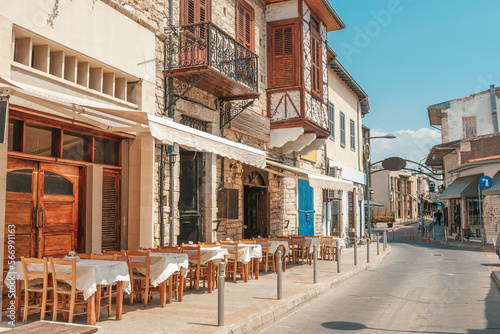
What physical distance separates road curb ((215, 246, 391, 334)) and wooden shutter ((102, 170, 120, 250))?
12.5ft

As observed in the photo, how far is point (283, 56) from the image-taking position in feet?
52.3

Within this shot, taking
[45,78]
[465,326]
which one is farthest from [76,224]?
[465,326]

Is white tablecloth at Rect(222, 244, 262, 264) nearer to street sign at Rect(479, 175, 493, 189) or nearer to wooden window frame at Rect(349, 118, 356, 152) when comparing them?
street sign at Rect(479, 175, 493, 189)

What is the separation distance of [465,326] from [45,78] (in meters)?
7.49

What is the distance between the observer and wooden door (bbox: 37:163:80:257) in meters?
8.02

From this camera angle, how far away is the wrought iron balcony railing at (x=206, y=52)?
10.5 metres

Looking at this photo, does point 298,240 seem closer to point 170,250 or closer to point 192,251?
point 192,251

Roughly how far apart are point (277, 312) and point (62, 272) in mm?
3265

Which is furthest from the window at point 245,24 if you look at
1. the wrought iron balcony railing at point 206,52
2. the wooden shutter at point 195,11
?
the wrought iron balcony railing at point 206,52

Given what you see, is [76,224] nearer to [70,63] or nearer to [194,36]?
[70,63]

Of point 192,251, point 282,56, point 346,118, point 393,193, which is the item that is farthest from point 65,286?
point 393,193

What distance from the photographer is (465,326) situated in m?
6.66

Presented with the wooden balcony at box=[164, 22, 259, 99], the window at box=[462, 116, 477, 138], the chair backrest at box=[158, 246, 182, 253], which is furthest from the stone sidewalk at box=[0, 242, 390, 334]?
the window at box=[462, 116, 477, 138]

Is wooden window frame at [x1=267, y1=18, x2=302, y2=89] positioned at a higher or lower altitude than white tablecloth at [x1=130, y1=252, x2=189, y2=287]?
higher
